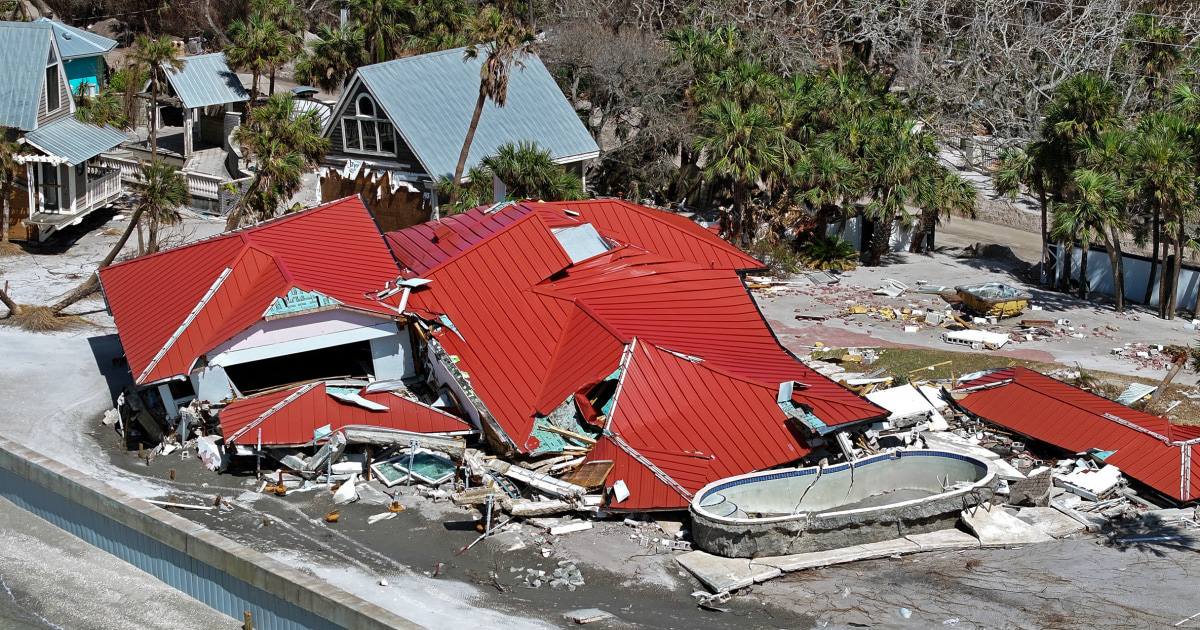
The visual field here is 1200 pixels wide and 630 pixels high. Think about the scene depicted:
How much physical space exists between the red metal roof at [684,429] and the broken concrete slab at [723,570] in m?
1.21

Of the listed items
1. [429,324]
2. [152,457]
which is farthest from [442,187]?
[152,457]

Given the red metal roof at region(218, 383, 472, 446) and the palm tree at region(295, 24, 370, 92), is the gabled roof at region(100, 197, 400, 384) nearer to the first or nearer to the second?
the red metal roof at region(218, 383, 472, 446)

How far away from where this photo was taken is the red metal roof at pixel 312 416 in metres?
19.3

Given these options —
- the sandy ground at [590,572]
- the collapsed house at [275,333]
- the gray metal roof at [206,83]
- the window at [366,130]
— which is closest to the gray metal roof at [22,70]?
the gray metal roof at [206,83]

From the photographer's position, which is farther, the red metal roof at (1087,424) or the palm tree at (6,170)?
the palm tree at (6,170)

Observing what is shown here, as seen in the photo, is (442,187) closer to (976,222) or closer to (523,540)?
(523,540)

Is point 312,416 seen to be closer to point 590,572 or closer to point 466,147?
point 590,572

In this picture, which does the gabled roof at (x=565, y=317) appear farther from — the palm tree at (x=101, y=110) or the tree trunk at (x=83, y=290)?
the palm tree at (x=101, y=110)

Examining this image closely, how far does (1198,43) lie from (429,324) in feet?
116

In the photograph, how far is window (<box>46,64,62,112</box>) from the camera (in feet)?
111

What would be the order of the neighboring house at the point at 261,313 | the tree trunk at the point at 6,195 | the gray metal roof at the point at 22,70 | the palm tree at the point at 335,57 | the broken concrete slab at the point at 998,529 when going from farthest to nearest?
the palm tree at the point at 335,57
the gray metal roof at the point at 22,70
the tree trunk at the point at 6,195
the neighboring house at the point at 261,313
the broken concrete slab at the point at 998,529

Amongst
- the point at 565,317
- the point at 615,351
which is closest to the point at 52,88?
the point at 565,317

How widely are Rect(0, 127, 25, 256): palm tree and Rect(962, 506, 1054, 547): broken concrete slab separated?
82.1ft

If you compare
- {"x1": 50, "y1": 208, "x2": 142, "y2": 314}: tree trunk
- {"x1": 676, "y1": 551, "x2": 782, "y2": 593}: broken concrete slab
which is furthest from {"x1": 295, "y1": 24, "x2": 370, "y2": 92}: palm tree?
{"x1": 676, "y1": 551, "x2": 782, "y2": 593}: broken concrete slab
